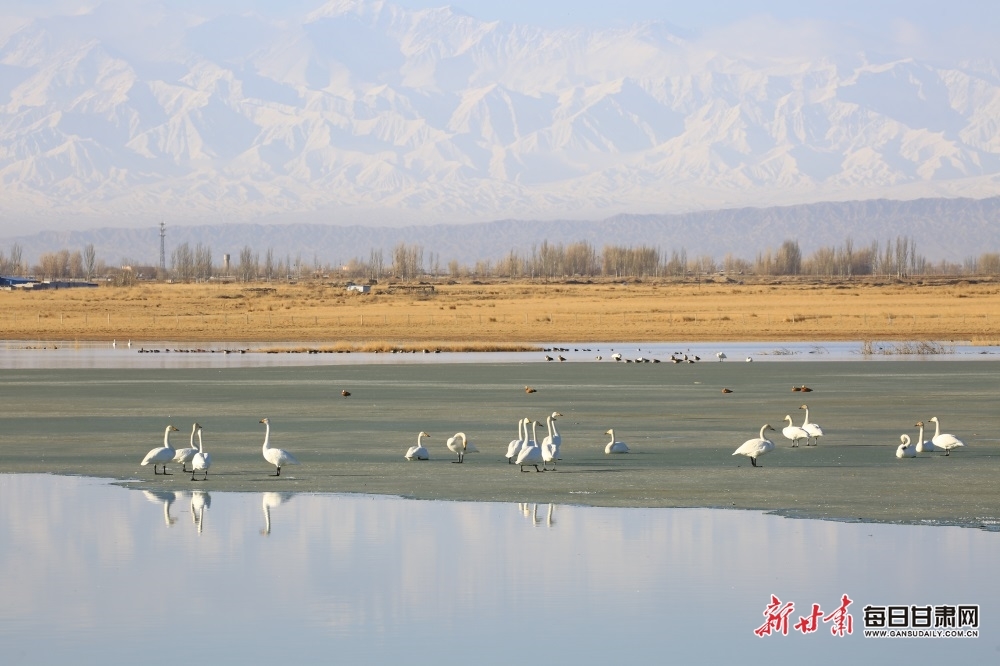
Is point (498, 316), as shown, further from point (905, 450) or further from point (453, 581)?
point (453, 581)

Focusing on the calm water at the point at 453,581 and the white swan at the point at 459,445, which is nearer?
the calm water at the point at 453,581

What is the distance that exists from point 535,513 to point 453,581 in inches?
138

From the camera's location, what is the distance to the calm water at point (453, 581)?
34.1 ft

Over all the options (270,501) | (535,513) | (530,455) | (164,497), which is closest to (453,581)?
(535,513)

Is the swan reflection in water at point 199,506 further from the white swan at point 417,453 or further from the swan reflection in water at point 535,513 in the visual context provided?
the white swan at point 417,453

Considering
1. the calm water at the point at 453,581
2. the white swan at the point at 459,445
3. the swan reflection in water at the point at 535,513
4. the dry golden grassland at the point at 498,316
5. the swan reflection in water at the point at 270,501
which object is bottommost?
the dry golden grassland at the point at 498,316

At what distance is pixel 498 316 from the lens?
8038 centimetres

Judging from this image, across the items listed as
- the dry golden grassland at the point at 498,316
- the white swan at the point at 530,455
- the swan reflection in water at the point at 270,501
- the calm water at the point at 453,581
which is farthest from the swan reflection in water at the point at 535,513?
the dry golden grassland at the point at 498,316

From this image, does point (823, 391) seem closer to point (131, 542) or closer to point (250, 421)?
point (250, 421)

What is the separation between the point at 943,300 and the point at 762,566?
88.0 m

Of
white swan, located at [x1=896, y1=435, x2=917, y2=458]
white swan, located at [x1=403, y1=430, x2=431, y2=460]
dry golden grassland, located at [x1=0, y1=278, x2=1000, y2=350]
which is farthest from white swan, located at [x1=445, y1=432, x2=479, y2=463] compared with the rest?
dry golden grassland, located at [x1=0, y1=278, x2=1000, y2=350]

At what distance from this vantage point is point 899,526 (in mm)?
14828

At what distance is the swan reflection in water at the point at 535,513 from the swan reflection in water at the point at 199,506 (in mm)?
3383

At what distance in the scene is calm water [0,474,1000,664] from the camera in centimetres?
1041
